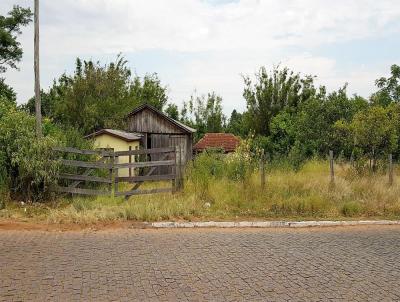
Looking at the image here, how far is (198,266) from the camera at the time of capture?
696 centimetres

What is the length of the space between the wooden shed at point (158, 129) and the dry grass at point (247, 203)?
43.5 ft

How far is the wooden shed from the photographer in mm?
27031

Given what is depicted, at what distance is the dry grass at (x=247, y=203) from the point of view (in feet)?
36.8

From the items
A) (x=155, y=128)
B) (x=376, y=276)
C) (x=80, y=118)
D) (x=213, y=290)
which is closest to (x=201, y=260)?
(x=213, y=290)

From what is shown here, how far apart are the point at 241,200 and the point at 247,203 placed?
0.21 metres

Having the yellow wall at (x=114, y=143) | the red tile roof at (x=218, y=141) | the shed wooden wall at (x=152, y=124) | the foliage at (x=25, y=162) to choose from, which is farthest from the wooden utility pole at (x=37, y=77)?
the red tile roof at (x=218, y=141)

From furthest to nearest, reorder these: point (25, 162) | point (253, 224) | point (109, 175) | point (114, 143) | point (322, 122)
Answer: point (322, 122) < point (114, 143) < point (109, 175) < point (25, 162) < point (253, 224)

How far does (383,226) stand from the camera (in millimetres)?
11188

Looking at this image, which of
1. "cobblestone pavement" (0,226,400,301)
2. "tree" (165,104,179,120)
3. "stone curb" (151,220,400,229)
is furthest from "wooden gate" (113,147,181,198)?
"tree" (165,104,179,120)

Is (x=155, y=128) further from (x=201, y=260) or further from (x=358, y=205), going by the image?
(x=201, y=260)

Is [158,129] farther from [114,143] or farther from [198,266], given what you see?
[198,266]

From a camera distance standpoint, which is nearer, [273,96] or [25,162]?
[25,162]

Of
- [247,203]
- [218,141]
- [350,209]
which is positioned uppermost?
[218,141]

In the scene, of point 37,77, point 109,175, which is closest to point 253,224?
point 109,175
